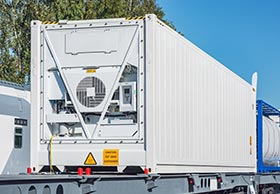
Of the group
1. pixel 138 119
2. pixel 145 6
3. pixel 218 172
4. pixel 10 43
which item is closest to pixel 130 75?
pixel 138 119

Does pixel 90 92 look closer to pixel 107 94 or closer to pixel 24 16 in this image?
pixel 107 94

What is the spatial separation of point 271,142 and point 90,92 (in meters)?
11.1

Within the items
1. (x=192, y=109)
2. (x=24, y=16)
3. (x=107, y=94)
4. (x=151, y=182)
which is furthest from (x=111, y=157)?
(x=24, y=16)

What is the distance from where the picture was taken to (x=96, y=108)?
9477 mm

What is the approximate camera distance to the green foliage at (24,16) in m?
27.7

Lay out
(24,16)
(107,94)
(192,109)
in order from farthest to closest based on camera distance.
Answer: (24,16) → (192,109) → (107,94)

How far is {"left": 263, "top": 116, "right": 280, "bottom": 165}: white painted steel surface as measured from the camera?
18672 millimetres

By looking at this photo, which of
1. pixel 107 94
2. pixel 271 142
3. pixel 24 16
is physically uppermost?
pixel 24 16

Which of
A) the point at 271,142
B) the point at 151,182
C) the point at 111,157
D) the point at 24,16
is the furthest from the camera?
the point at 24,16

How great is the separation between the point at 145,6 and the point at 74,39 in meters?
26.0

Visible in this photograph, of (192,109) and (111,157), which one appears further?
(192,109)

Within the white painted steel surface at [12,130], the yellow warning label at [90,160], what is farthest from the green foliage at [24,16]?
the yellow warning label at [90,160]

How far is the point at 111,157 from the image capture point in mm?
9344

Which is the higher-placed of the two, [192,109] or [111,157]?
[192,109]
